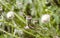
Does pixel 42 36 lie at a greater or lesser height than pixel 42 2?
lesser

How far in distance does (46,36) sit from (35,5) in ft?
0.68

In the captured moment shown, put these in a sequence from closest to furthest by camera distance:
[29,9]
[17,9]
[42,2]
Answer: [42,2] → [17,9] → [29,9]

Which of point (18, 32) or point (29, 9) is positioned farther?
point (29, 9)

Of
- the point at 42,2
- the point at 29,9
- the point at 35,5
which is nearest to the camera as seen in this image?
the point at 42,2

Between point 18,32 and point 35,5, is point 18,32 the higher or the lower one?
the lower one

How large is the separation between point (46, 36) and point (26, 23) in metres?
0.14

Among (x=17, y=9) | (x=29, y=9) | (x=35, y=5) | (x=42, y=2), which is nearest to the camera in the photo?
(x=42, y=2)

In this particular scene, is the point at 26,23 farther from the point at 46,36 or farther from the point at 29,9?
the point at 29,9

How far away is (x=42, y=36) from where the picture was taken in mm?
1312

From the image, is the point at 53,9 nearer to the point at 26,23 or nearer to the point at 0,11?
the point at 26,23

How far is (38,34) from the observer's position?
1.35m

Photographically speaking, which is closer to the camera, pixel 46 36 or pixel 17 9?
pixel 46 36

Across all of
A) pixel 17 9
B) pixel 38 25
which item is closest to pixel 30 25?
pixel 38 25

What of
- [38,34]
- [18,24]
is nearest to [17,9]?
[18,24]
